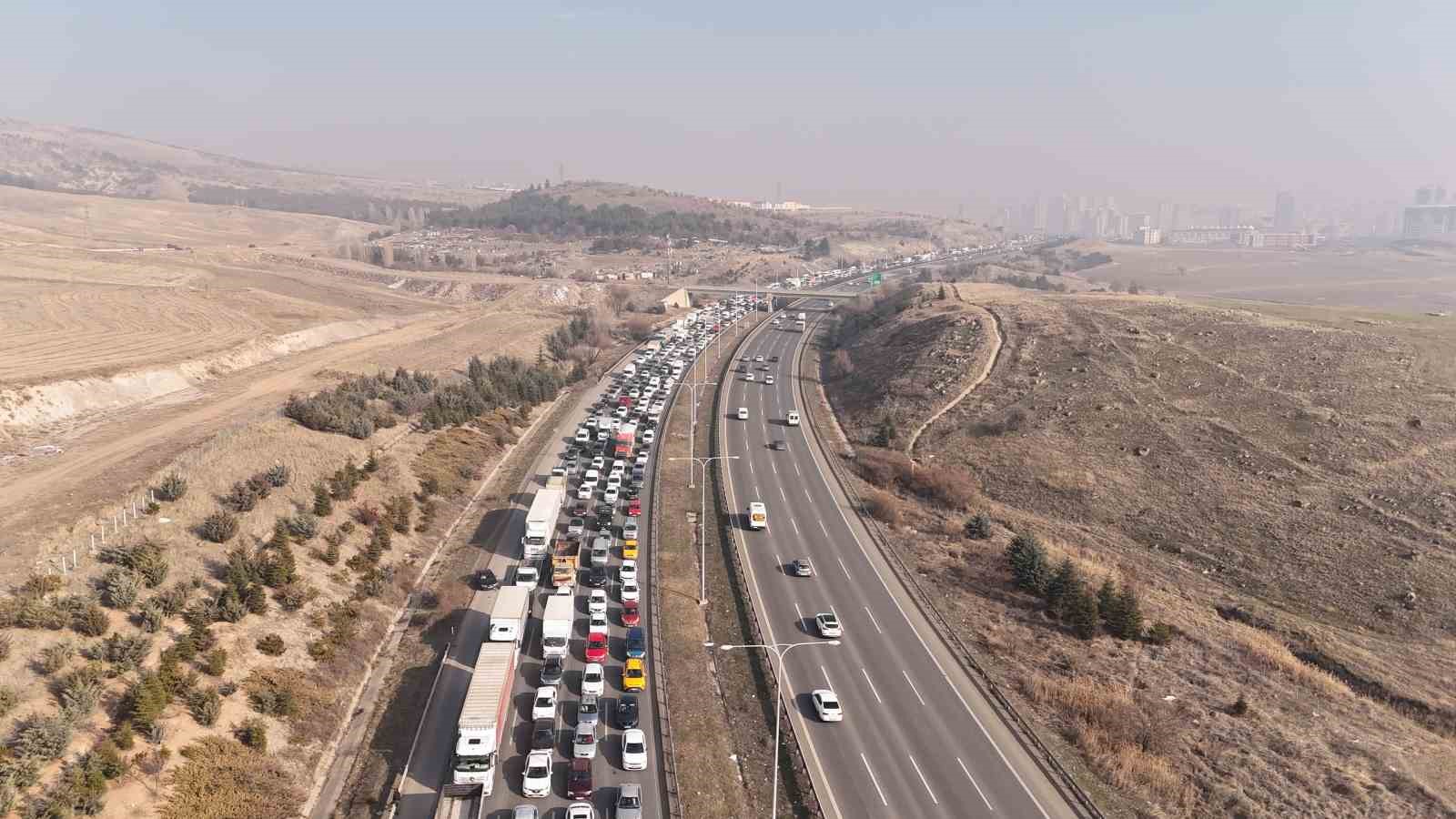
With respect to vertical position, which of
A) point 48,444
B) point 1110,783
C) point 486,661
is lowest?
point 1110,783

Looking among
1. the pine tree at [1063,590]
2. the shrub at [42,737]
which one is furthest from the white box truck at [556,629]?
the pine tree at [1063,590]

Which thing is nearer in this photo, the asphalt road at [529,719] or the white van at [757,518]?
the asphalt road at [529,719]

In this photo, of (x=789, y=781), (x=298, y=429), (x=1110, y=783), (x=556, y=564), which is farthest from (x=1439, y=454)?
(x=298, y=429)

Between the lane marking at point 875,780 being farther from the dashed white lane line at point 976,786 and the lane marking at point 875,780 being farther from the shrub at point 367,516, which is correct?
the shrub at point 367,516

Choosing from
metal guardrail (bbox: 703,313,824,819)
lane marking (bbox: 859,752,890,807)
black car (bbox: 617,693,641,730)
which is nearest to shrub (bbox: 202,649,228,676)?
black car (bbox: 617,693,641,730)

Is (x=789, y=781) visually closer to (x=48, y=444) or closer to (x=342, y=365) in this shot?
(x=48, y=444)

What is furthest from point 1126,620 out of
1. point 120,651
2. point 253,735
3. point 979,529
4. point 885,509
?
point 120,651
